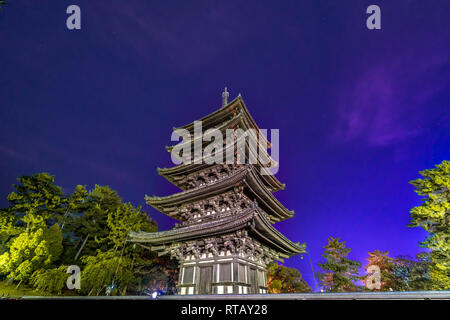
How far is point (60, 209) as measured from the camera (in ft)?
66.6

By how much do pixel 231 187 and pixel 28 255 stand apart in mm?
19092

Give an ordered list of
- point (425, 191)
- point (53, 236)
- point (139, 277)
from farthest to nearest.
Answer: point (139, 277)
point (53, 236)
point (425, 191)

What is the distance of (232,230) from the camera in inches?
461

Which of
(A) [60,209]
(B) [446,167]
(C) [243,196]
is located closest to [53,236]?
(A) [60,209]

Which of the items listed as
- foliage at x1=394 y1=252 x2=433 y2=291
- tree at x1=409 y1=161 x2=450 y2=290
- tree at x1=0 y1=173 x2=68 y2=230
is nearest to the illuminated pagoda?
tree at x1=409 y1=161 x2=450 y2=290

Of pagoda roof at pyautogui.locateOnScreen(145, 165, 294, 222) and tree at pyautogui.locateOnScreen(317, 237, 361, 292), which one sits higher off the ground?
pagoda roof at pyautogui.locateOnScreen(145, 165, 294, 222)

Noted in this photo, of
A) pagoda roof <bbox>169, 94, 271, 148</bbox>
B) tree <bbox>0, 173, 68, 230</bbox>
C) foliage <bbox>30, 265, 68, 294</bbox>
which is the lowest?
foliage <bbox>30, 265, 68, 294</bbox>

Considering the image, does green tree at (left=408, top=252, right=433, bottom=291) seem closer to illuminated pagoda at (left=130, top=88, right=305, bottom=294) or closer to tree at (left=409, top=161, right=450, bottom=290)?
tree at (left=409, top=161, right=450, bottom=290)

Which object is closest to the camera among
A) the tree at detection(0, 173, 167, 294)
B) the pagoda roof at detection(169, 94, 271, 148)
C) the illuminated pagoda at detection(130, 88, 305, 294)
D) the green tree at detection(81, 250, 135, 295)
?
the illuminated pagoda at detection(130, 88, 305, 294)

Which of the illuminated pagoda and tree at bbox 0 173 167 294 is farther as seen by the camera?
tree at bbox 0 173 167 294

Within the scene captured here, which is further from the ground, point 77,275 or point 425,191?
point 425,191

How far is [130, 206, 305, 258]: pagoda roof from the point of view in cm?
1137
